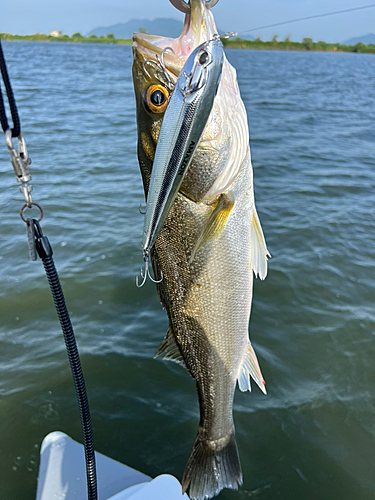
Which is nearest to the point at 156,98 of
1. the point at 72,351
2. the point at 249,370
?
the point at 72,351

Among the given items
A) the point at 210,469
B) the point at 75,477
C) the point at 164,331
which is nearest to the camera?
the point at 210,469

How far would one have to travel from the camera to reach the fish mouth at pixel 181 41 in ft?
4.56

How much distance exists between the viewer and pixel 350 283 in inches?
213

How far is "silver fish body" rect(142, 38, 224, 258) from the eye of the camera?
1.11 m

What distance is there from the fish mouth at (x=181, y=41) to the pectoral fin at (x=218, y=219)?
52 centimetres

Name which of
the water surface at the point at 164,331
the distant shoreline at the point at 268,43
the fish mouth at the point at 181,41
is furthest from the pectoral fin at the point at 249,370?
the distant shoreline at the point at 268,43

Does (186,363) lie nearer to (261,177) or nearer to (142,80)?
(142,80)

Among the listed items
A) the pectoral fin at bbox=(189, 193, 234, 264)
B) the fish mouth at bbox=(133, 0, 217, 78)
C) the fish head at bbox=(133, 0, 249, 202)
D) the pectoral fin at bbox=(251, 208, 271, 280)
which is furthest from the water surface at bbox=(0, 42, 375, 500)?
the fish mouth at bbox=(133, 0, 217, 78)

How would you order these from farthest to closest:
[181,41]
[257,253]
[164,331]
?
[164,331] → [257,253] → [181,41]

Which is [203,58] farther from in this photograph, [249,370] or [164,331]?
[164,331]

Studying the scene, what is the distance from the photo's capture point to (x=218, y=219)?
164cm

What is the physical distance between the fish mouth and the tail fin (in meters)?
1.85

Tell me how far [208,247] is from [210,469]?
4.15 feet

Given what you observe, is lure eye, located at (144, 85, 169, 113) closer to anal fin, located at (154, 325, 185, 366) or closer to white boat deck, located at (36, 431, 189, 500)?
anal fin, located at (154, 325, 185, 366)
